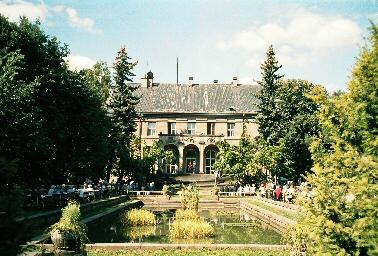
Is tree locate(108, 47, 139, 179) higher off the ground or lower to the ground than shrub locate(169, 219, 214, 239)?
higher

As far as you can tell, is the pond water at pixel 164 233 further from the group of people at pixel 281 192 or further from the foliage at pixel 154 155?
the foliage at pixel 154 155

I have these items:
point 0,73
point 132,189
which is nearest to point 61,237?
point 0,73

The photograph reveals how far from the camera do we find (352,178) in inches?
315

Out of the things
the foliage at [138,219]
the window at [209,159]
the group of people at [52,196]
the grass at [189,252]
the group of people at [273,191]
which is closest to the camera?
the grass at [189,252]

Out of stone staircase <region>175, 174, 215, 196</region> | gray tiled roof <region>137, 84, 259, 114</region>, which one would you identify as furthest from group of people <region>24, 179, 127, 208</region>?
gray tiled roof <region>137, 84, 259, 114</region>

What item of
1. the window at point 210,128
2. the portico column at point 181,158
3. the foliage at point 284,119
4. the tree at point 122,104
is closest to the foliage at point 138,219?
the tree at point 122,104

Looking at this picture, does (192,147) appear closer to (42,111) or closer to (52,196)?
(42,111)

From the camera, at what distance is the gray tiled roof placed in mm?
62219

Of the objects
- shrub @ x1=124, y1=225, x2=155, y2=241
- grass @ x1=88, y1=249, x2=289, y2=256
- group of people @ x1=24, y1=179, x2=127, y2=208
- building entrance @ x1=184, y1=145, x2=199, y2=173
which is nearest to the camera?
grass @ x1=88, y1=249, x2=289, y2=256

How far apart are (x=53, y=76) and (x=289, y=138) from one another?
32070mm

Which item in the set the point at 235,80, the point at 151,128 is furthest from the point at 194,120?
the point at 235,80

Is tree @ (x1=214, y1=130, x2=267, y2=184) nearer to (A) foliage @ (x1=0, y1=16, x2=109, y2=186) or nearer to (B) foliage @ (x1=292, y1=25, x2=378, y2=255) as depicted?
(A) foliage @ (x1=0, y1=16, x2=109, y2=186)

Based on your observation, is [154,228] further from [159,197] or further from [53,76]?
[159,197]

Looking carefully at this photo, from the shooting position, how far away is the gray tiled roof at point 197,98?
62.2 m
